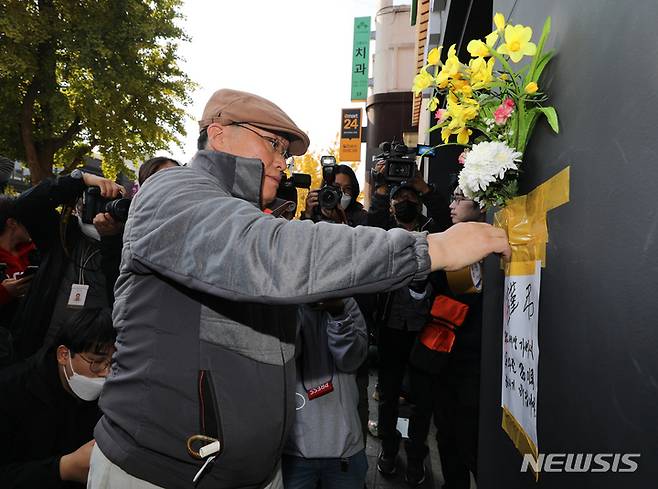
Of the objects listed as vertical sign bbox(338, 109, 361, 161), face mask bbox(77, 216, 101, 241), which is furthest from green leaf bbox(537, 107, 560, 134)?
vertical sign bbox(338, 109, 361, 161)

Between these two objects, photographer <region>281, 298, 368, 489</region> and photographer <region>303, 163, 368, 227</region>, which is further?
photographer <region>303, 163, 368, 227</region>

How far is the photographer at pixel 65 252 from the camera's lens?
10.2 ft

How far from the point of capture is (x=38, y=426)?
7.25 feet

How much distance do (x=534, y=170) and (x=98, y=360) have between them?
210cm

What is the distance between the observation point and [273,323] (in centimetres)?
151

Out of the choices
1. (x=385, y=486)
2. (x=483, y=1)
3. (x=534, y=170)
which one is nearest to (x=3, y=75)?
(x=483, y=1)

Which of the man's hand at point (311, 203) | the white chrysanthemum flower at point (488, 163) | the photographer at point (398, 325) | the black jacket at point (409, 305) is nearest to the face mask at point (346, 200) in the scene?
the photographer at point (398, 325)

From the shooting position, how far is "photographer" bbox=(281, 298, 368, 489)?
2.42 meters

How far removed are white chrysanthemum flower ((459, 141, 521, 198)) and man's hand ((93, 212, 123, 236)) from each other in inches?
93.2

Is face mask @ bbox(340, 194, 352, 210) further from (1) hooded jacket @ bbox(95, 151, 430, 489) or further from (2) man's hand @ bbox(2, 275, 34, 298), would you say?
(1) hooded jacket @ bbox(95, 151, 430, 489)

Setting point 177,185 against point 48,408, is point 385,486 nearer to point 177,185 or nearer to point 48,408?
point 48,408

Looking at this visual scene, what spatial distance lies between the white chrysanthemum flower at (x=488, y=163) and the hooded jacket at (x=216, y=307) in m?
0.42

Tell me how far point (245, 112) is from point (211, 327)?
733mm

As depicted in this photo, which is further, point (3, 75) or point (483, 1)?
point (3, 75)
